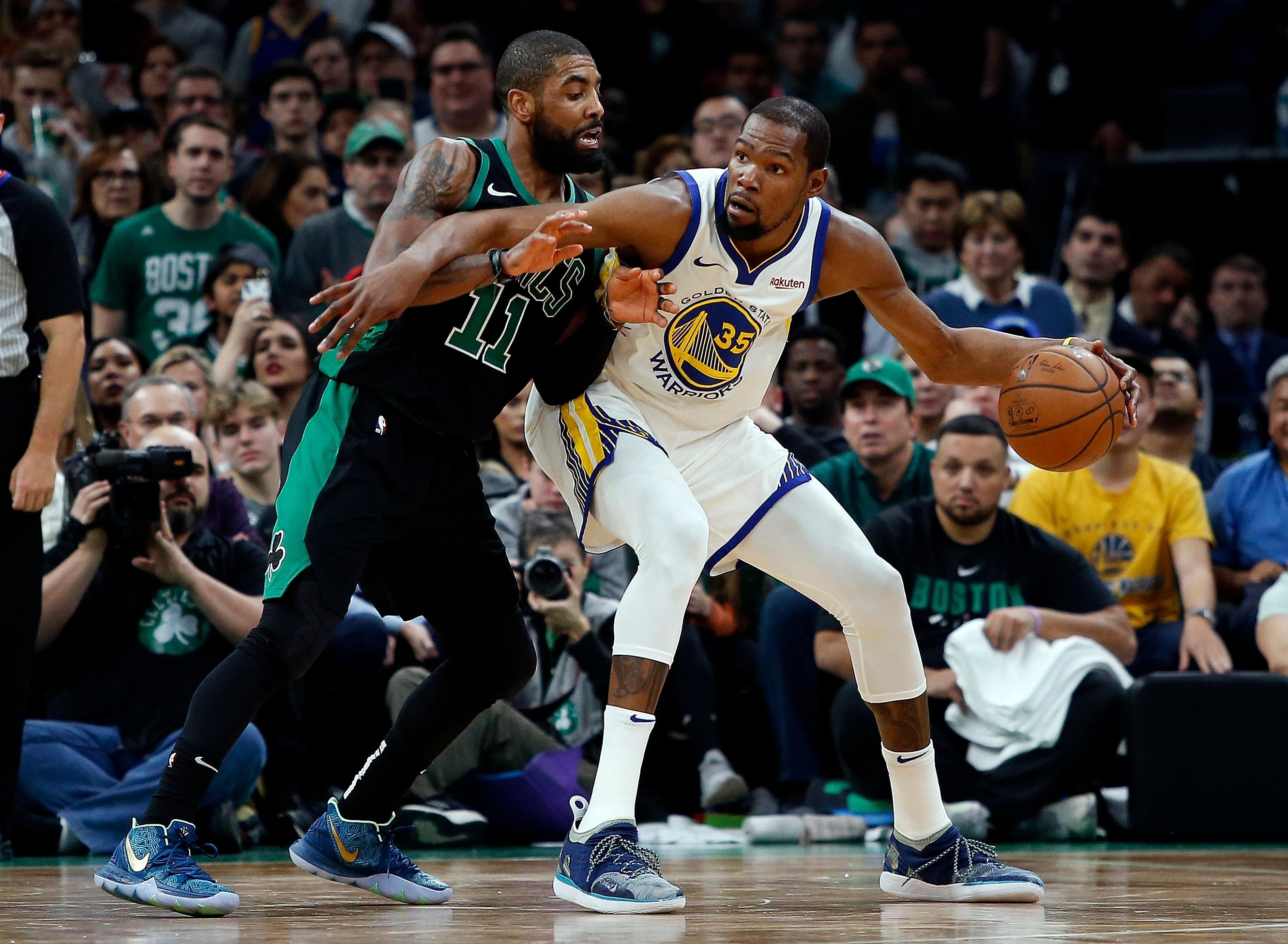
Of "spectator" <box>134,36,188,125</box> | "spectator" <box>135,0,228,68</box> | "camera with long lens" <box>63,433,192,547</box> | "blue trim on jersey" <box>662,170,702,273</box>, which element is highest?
"spectator" <box>135,0,228,68</box>

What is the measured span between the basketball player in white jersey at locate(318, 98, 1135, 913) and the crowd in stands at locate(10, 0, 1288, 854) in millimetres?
739

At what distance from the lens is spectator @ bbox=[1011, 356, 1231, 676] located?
7746mm

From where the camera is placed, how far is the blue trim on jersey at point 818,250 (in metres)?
4.60

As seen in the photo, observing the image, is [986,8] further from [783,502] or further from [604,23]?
[783,502]

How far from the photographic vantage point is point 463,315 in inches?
171

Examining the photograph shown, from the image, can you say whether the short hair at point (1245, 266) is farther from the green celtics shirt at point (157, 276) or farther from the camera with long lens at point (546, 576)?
the green celtics shirt at point (157, 276)

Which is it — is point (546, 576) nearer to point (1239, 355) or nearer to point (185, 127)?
point (185, 127)

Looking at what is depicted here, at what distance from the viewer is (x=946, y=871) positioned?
14.9ft

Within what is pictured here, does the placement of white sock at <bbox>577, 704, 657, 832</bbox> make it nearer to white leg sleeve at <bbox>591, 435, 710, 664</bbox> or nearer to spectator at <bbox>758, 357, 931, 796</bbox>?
white leg sleeve at <bbox>591, 435, 710, 664</bbox>

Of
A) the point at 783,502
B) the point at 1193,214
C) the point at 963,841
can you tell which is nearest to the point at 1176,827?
the point at 963,841

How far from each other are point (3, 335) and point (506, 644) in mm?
2366

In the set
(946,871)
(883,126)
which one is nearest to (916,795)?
(946,871)

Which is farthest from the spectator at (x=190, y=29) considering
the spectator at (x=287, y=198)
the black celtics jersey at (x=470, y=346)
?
the black celtics jersey at (x=470, y=346)

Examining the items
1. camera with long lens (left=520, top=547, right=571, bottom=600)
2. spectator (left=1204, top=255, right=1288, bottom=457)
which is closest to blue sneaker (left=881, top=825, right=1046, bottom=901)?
camera with long lens (left=520, top=547, right=571, bottom=600)
